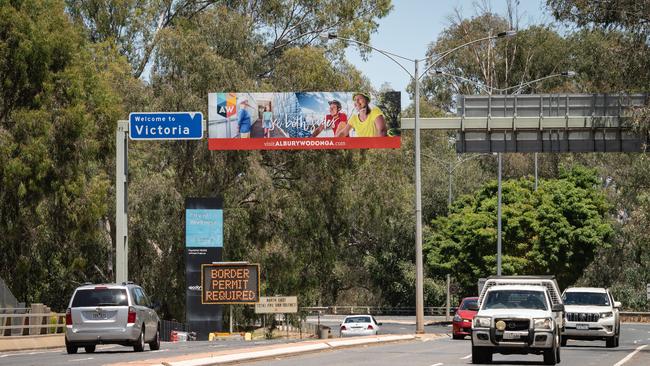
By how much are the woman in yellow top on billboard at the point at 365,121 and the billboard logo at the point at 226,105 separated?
487 cm

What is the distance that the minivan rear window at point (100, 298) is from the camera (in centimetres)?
3203

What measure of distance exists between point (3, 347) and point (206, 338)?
21134 mm

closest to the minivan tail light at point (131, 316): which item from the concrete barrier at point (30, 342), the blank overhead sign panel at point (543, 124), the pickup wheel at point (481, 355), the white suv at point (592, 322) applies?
the concrete barrier at point (30, 342)

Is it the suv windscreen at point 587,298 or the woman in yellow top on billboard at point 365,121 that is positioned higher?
the woman in yellow top on billboard at point 365,121

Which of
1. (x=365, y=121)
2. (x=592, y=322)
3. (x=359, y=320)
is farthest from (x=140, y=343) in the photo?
(x=359, y=320)

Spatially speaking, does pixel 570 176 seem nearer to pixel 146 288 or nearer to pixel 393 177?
pixel 393 177

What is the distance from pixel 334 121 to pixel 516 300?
100 feet

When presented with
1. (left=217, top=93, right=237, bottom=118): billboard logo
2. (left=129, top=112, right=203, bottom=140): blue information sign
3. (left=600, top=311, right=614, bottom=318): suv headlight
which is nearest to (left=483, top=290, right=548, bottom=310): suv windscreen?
(left=600, top=311, right=614, bottom=318): suv headlight

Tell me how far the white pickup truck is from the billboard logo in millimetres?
30945

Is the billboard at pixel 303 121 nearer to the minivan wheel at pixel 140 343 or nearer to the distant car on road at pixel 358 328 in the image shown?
the distant car on road at pixel 358 328

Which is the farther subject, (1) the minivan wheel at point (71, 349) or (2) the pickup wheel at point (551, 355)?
(1) the minivan wheel at point (71, 349)

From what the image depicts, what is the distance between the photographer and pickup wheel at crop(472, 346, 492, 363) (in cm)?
2805

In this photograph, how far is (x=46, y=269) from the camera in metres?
60.5

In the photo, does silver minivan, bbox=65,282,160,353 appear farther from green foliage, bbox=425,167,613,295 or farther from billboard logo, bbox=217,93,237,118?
green foliage, bbox=425,167,613,295
